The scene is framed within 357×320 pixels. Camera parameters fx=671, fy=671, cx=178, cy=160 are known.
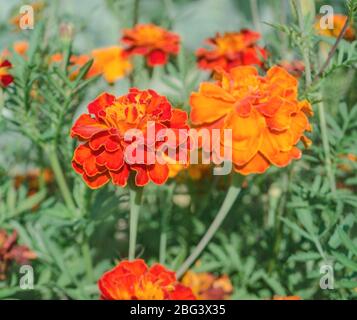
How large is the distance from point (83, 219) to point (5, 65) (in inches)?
9.7

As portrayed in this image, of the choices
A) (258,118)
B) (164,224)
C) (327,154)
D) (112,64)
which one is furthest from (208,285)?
(112,64)

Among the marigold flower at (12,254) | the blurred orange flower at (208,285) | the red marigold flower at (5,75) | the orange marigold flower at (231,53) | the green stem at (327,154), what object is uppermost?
the orange marigold flower at (231,53)

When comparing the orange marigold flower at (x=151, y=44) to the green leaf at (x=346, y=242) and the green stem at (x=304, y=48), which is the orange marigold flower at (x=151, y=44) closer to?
the green stem at (x=304, y=48)

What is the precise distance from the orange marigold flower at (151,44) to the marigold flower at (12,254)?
0.39 m

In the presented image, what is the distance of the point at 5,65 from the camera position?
0.95 m

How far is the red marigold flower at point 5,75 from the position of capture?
95 cm

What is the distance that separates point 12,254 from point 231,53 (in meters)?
0.49

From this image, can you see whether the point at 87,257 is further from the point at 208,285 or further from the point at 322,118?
the point at 322,118

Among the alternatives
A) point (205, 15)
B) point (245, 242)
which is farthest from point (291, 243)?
point (205, 15)

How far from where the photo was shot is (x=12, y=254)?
1.02 m

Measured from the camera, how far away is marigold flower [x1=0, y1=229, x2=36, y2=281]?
1.02m

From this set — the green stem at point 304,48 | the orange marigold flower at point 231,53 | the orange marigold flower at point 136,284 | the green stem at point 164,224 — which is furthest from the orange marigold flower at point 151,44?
the orange marigold flower at point 136,284
